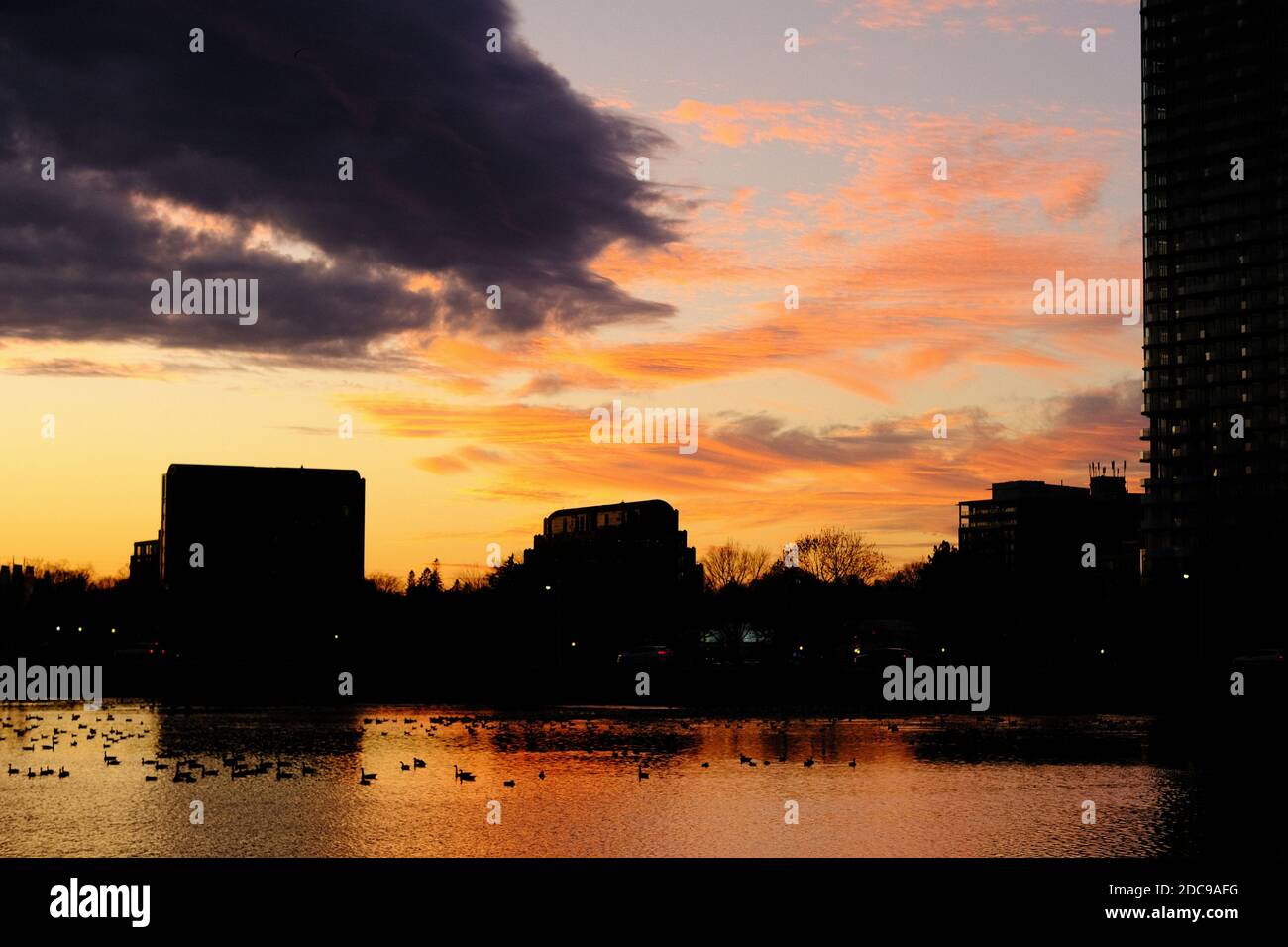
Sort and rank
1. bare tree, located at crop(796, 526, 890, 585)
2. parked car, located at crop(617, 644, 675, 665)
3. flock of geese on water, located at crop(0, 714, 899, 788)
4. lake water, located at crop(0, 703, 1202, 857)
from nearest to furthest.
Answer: lake water, located at crop(0, 703, 1202, 857)
flock of geese on water, located at crop(0, 714, 899, 788)
parked car, located at crop(617, 644, 675, 665)
bare tree, located at crop(796, 526, 890, 585)

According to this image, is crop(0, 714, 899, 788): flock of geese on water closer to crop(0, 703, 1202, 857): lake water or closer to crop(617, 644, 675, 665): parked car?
crop(0, 703, 1202, 857): lake water

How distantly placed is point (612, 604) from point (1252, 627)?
198ft

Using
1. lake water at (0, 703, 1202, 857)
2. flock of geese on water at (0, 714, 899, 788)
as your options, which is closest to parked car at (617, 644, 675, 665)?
lake water at (0, 703, 1202, 857)

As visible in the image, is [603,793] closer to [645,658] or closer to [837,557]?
[645,658]

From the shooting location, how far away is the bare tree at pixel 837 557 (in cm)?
18362

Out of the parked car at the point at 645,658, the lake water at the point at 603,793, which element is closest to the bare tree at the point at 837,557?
the parked car at the point at 645,658

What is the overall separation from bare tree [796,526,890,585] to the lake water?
440 ft

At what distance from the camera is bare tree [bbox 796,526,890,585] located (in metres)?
184

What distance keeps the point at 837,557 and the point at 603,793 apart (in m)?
155

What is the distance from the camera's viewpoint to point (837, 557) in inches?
7229

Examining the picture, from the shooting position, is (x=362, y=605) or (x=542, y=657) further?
(x=362, y=605)

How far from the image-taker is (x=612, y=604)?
146 meters
